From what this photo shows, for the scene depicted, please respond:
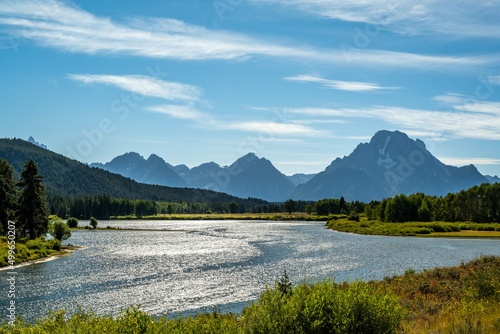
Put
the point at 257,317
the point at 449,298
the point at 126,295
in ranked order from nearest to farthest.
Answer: the point at 257,317 < the point at 449,298 < the point at 126,295

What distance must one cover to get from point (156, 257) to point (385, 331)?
75.1 metres

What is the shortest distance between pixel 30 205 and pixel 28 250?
16807 millimetres

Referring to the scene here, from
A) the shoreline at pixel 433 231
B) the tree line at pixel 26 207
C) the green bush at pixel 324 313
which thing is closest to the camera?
the green bush at pixel 324 313

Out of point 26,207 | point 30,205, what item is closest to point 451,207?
point 30,205

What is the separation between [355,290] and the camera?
14680 millimetres

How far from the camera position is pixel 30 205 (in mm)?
93625

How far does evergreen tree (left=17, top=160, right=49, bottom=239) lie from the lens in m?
93.0

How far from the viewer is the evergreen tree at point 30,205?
93000 millimetres

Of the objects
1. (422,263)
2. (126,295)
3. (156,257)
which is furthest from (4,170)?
(422,263)

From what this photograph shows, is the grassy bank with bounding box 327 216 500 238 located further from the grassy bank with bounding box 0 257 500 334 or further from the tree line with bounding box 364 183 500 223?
the grassy bank with bounding box 0 257 500 334

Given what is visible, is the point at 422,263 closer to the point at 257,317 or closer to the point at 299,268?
the point at 299,268

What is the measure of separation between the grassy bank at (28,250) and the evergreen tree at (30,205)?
15.9ft

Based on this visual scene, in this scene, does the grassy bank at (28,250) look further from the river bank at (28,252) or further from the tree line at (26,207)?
the tree line at (26,207)

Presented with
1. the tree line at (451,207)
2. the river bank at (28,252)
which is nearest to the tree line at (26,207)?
the river bank at (28,252)
